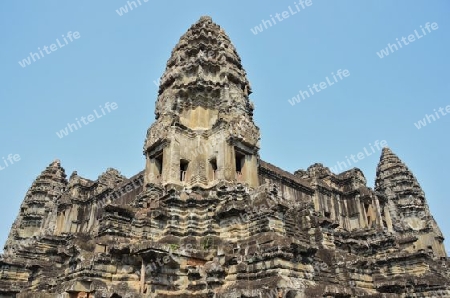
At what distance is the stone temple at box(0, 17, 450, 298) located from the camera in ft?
37.9

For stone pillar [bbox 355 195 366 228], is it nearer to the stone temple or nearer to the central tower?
the stone temple

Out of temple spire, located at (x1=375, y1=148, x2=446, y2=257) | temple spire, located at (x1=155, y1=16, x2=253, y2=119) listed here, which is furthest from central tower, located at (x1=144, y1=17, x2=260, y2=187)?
temple spire, located at (x1=375, y1=148, x2=446, y2=257)

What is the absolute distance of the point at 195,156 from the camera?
54.6ft

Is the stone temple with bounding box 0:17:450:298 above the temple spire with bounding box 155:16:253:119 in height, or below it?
below

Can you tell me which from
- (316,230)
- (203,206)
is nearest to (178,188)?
(203,206)

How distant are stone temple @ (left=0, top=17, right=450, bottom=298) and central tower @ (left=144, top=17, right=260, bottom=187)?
5 centimetres

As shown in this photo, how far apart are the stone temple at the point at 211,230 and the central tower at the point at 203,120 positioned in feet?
0.18

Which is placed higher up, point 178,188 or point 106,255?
point 178,188

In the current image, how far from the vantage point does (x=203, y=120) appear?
1784cm

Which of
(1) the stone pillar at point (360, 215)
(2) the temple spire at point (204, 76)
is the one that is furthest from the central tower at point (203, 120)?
(1) the stone pillar at point (360, 215)

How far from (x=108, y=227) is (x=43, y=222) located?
22369 mm

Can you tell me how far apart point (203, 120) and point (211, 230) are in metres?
6.01

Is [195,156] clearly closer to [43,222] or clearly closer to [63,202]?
[63,202]

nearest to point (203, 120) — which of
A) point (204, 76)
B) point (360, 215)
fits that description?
point (204, 76)
